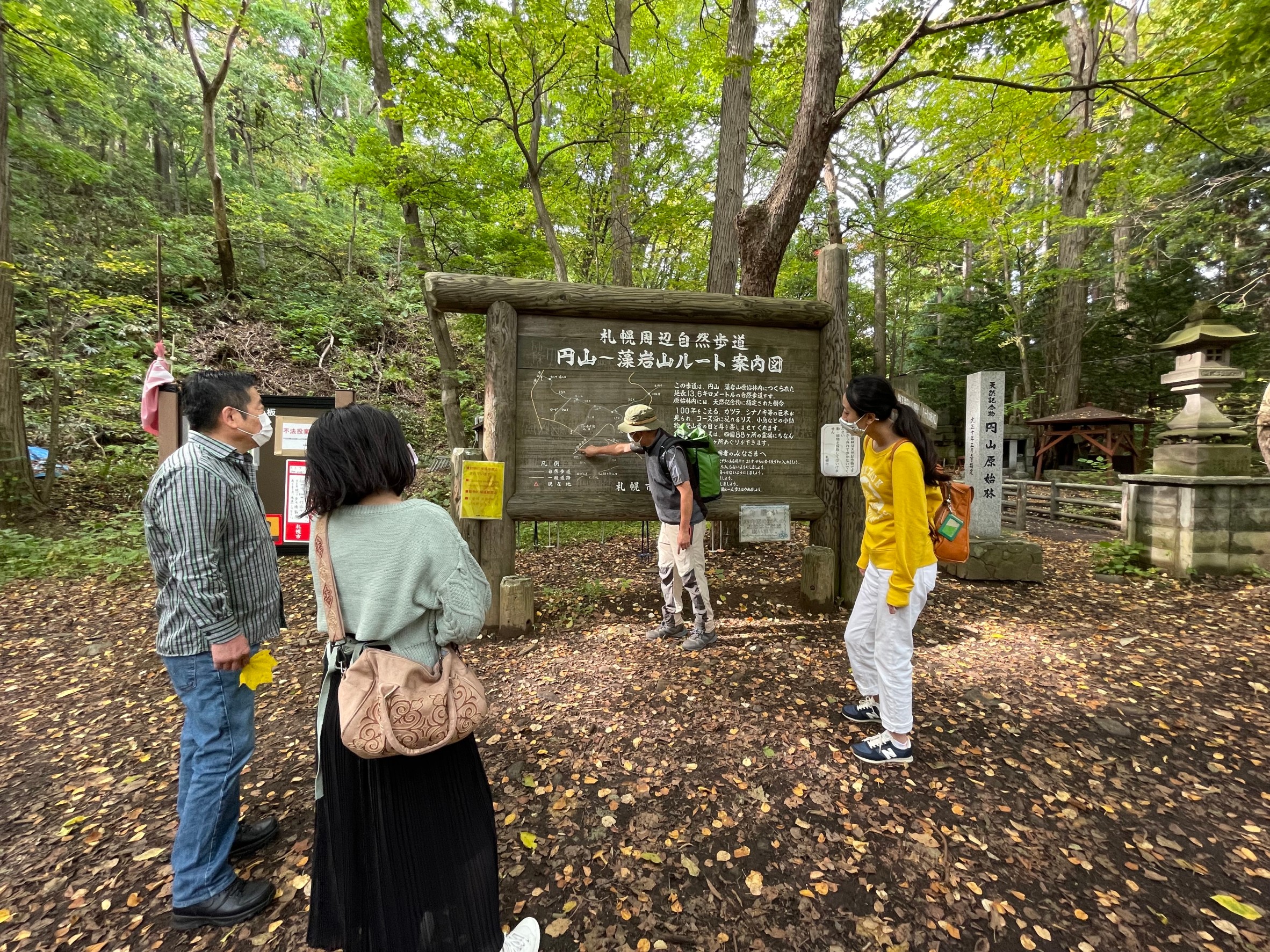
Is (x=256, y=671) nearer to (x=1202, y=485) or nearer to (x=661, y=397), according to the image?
(x=661, y=397)

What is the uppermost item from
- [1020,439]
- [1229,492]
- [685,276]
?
[685,276]

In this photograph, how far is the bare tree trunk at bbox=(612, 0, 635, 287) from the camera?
25.9 feet

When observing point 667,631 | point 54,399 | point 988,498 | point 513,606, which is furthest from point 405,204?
point 988,498

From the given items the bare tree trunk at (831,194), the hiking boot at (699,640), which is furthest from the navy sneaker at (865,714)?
the bare tree trunk at (831,194)

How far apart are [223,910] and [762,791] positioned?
7.42 ft

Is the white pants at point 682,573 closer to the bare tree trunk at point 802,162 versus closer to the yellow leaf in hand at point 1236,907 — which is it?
the yellow leaf in hand at point 1236,907

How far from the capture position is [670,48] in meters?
9.59

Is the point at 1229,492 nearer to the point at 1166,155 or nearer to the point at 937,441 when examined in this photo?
the point at 1166,155

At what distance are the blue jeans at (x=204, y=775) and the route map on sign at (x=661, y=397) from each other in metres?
2.54

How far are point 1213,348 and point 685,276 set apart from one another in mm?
11225

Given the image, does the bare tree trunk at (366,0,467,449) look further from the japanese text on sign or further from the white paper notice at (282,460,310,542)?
the japanese text on sign

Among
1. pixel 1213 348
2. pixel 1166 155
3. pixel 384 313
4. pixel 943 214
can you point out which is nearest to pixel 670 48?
pixel 943 214

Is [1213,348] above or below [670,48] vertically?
below

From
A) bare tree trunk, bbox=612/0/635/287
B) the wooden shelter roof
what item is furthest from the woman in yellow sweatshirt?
the wooden shelter roof
